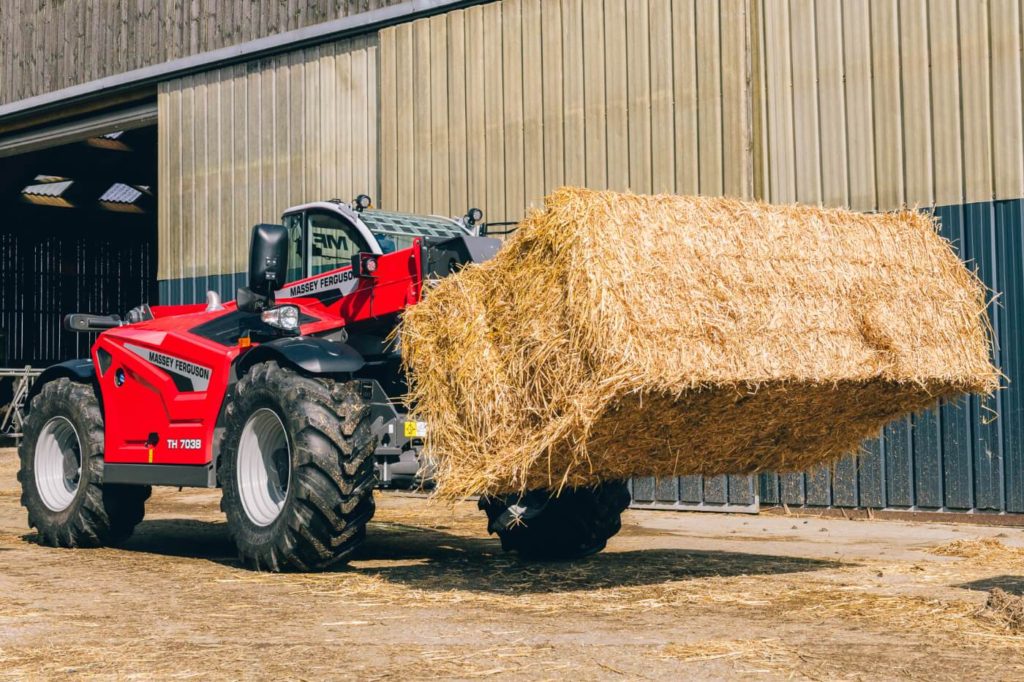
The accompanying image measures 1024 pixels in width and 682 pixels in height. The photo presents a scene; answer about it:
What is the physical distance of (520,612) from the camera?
307 inches

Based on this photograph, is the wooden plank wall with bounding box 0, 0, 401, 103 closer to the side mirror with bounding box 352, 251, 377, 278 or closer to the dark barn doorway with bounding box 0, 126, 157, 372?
the dark barn doorway with bounding box 0, 126, 157, 372

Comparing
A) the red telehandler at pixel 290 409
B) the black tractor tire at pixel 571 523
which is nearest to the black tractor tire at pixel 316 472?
the red telehandler at pixel 290 409

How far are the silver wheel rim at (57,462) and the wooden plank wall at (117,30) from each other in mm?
9200

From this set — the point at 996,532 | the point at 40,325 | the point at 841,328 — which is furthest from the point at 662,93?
the point at 40,325

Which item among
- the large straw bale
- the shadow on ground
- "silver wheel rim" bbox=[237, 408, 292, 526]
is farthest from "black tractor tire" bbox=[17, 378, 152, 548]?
the large straw bale

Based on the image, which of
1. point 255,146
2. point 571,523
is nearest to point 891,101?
point 571,523

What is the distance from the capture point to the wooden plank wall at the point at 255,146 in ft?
64.2

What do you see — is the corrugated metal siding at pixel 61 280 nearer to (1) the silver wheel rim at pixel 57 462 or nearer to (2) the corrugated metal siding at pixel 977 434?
(1) the silver wheel rim at pixel 57 462

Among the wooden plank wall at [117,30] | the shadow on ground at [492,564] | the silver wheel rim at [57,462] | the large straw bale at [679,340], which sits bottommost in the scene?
the shadow on ground at [492,564]

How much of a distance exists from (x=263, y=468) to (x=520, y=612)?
2.67 meters

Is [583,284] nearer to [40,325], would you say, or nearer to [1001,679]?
[1001,679]

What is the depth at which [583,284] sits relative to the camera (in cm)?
773

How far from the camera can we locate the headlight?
393 inches

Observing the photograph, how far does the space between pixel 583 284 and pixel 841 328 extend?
1730 millimetres
